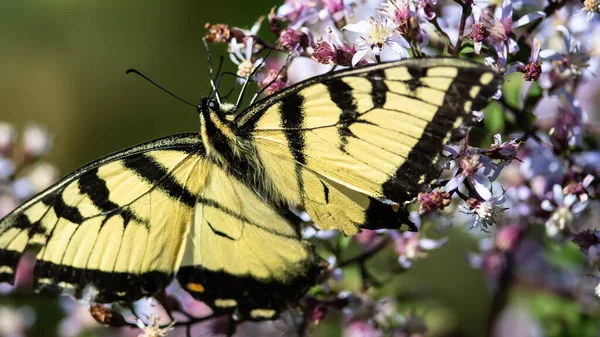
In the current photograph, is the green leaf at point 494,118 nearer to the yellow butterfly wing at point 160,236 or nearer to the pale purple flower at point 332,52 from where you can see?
the pale purple flower at point 332,52

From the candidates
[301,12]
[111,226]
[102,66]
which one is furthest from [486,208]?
[102,66]

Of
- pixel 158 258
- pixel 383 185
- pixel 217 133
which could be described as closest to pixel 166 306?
pixel 158 258

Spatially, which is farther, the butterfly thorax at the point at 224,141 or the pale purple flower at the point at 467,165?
the butterfly thorax at the point at 224,141

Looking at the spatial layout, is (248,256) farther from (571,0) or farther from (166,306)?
(571,0)

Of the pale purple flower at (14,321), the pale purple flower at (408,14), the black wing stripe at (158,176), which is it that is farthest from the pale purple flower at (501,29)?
the pale purple flower at (14,321)

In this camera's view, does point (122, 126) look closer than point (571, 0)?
No

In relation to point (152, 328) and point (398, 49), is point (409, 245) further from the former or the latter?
point (152, 328)
